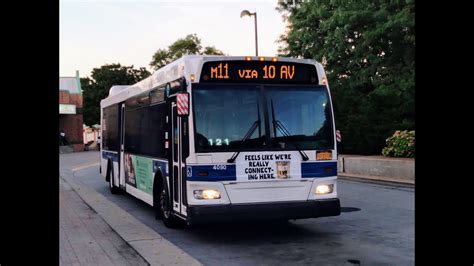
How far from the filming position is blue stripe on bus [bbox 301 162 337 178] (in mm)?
8719

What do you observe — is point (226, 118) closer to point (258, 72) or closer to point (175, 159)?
point (258, 72)

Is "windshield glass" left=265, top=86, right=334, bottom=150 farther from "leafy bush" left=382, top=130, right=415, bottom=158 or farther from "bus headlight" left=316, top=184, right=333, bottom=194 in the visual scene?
"leafy bush" left=382, top=130, right=415, bottom=158

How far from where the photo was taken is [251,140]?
8.54 meters

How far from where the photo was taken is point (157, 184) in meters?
10.7

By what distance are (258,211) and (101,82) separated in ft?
258

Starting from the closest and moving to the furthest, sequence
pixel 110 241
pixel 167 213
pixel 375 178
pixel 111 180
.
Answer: pixel 110 241, pixel 167 213, pixel 111 180, pixel 375 178

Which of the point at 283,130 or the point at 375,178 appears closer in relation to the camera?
the point at 283,130

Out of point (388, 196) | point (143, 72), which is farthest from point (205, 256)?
point (143, 72)

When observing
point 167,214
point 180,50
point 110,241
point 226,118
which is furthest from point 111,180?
point 180,50

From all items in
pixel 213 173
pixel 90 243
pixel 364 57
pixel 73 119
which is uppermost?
pixel 364 57

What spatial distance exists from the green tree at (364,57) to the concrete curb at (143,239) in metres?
11.6

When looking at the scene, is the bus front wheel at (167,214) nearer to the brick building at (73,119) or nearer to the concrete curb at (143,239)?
the concrete curb at (143,239)

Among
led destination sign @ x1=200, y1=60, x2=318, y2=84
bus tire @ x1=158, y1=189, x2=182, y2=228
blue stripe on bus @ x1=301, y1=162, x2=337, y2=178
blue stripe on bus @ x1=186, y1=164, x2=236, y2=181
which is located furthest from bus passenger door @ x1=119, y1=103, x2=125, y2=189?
blue stripe on bus @ x1=301, y1=162, x2=337, y2=178
